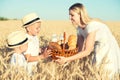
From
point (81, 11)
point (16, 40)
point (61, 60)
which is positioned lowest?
point (61, 60)

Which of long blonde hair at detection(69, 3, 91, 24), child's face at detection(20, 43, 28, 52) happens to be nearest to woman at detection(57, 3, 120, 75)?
long blonde hair at detection(69, 3, 91, 24)

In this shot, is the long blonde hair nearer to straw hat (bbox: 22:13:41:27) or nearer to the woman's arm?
the woman's arm

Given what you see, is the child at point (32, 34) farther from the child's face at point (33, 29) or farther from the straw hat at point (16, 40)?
the straw hat at point (16, 40)

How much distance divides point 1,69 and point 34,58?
19.4 inches

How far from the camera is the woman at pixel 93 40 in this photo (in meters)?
3.28

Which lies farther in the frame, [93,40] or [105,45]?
[105,45]

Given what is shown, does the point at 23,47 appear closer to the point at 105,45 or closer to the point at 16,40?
the point at 16,40

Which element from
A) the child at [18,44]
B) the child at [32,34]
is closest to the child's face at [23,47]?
the child at [18,44]

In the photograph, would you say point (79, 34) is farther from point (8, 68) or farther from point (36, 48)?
point (8, 68)

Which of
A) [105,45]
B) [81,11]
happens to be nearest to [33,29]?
[81,11]

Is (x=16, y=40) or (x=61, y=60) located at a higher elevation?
(x=16, y=40)

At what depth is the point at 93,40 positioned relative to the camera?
A: 3311 mm

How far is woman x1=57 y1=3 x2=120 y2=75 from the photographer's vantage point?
328cm

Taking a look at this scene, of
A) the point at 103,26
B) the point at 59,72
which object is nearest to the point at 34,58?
the point at 59,72
